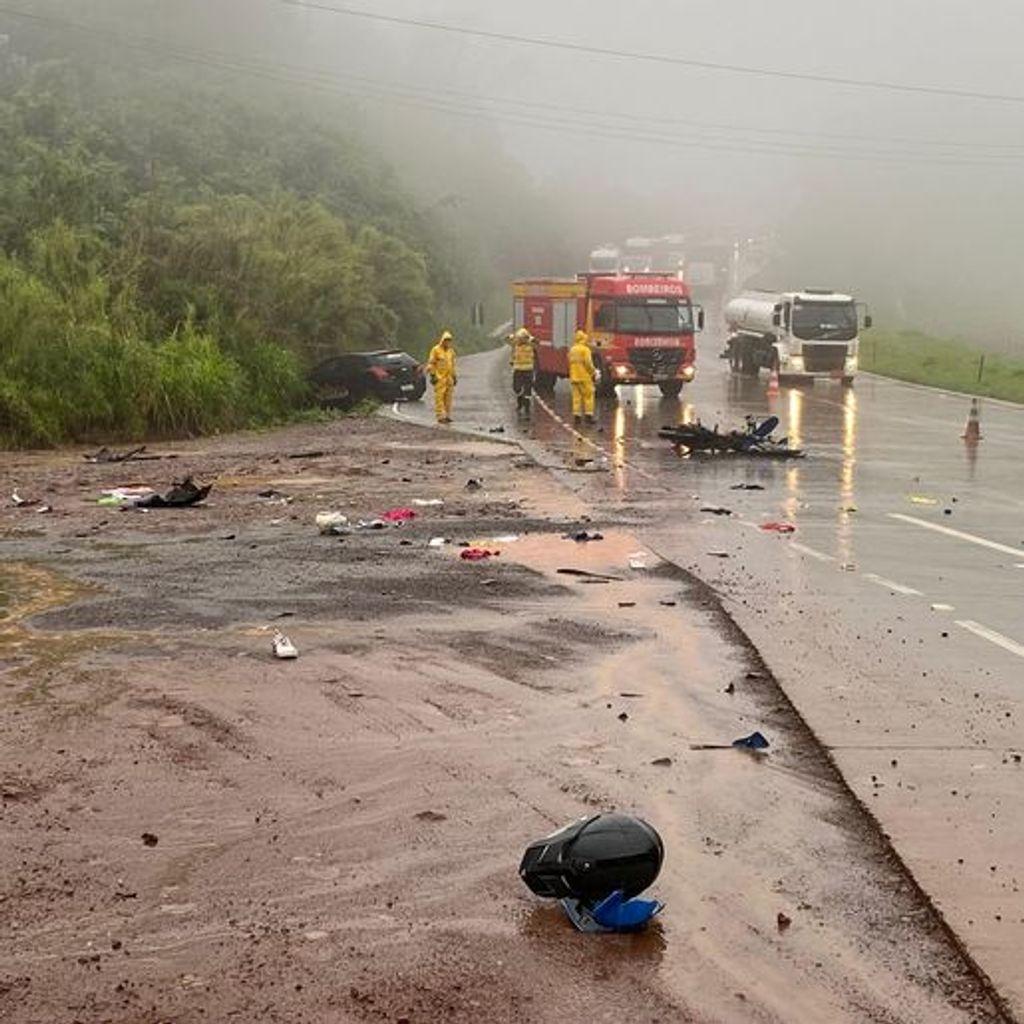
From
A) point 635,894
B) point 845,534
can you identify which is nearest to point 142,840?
point 635,894

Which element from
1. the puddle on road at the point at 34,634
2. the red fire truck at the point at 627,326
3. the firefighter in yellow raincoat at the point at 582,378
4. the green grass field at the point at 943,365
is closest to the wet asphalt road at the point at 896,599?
the firefighter in yellow raincoat at the point at 582,378

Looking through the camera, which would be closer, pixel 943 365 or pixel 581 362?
pixel 581 362

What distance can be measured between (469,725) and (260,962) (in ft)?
9.80

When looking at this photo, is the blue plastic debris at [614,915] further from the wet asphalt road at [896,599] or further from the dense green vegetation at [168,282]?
the dense green vegetation at [168,282]

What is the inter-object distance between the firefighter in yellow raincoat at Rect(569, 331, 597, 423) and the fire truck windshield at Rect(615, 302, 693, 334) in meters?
6.65

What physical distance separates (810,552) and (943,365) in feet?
121

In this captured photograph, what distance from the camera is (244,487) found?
19.6 m

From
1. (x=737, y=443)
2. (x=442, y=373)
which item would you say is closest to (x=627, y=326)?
(x=442, y=373)

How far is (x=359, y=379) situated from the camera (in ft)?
118

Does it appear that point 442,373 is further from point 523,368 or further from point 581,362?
point 523,368

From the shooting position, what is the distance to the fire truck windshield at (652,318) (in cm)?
3606

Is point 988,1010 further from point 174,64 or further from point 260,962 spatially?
point 174,64

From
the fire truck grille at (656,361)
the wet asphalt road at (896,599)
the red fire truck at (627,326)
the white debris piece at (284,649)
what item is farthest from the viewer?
the red fire truck at (627,326)

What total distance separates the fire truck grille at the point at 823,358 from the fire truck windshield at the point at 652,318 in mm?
6359
